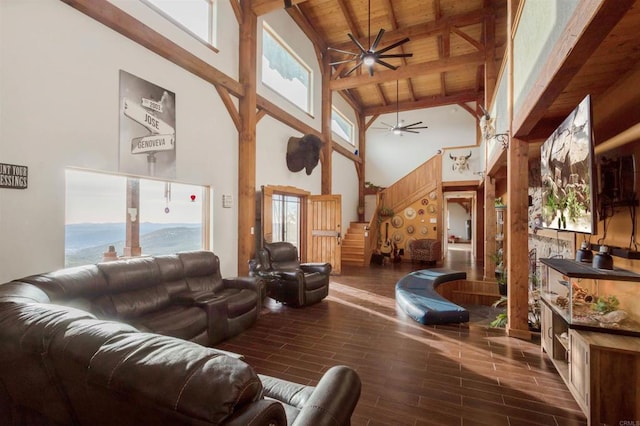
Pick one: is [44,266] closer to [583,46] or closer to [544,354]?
[583,46]

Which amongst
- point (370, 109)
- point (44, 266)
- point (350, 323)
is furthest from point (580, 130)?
point (370, 109)

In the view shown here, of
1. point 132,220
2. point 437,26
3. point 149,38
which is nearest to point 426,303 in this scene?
point 132,220

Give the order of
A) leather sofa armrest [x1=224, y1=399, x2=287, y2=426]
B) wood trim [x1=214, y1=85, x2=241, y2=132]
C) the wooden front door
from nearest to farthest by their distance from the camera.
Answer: leather sofa armrest [x1=224, y1=399, x2=287, y2=426] < wood trim [x1=214, y1=85, x2=241, y2=132] < the wooden front door

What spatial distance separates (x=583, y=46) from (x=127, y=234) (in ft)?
14.8

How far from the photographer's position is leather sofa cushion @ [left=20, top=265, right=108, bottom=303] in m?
2.24

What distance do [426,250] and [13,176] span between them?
8.78 meters

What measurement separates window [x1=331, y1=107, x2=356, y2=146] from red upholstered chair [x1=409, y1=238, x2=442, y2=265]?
427 cm

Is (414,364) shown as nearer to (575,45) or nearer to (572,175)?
(572,175)

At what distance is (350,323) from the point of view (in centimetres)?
397

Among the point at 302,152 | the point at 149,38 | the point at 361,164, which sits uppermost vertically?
the point at 149,38

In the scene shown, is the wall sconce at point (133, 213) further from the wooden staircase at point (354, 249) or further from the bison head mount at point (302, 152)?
the wooden staircase at point (354, 249)

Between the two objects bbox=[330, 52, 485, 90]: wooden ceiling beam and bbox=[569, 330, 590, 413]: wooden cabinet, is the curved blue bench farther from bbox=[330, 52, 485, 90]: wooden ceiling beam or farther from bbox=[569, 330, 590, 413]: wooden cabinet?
A: bbox=[330, 52, 485, 90]: wooden ceiling beam

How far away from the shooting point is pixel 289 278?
4.59 meters

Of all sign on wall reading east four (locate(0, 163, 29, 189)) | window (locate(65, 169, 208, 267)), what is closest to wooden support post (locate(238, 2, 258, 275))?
window (locate(65, 169, 208, 267))
